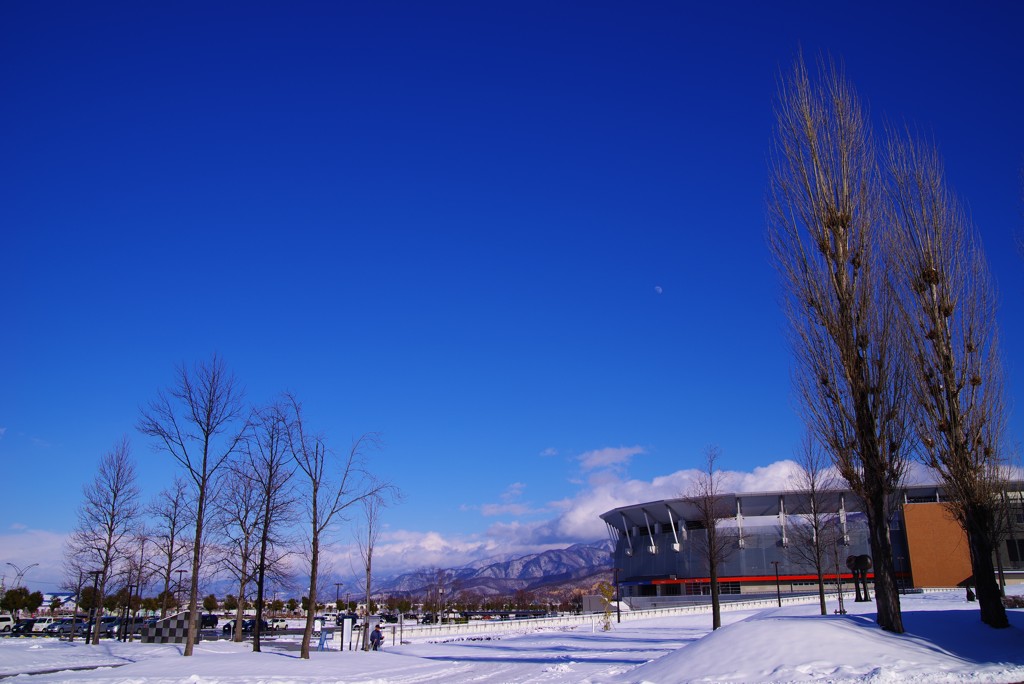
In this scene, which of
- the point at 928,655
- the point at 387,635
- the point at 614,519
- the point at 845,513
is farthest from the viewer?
the point at 614,519

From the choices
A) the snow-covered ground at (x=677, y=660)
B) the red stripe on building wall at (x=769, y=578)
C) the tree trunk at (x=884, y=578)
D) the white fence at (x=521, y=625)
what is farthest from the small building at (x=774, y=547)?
the tree trunk at (x=884, y=578)

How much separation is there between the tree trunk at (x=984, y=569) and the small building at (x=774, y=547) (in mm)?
49514

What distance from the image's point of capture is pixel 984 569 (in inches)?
637

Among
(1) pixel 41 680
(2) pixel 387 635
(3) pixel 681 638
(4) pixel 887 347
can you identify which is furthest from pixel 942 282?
(2) pixel 387 635

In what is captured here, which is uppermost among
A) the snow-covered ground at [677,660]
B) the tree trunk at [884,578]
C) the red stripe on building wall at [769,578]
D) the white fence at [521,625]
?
the tree trunk at [884,578]

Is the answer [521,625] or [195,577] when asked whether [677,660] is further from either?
[521,625]

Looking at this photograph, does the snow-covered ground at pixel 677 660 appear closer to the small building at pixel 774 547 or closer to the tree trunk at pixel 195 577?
the tree trunk at pixel 195 577

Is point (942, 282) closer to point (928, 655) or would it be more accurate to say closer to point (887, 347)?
point (887, 347)

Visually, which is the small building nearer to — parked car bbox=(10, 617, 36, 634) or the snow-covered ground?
the snow-covered ground

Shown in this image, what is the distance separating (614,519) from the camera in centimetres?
9688

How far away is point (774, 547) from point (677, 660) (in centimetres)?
7054

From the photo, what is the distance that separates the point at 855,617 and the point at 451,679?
35.4ft

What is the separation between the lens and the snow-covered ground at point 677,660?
12.6m

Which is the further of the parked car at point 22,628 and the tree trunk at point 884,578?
the parked car at point 22,628
